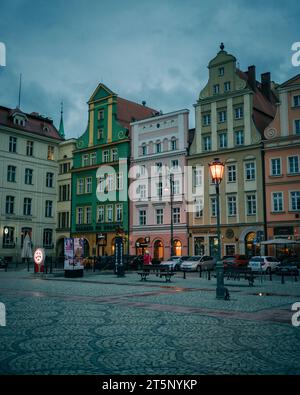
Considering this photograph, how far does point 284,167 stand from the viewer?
40156 mm

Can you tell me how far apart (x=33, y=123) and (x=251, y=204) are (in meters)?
32.8

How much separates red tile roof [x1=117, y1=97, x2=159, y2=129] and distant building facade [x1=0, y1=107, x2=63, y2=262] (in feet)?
35.2

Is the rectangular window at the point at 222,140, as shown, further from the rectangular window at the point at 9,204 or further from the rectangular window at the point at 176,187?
the rectangular window at the point at 9,204

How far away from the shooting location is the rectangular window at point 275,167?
133 feet

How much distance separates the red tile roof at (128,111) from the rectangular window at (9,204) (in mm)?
16855

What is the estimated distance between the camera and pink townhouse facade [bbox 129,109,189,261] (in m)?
47.6

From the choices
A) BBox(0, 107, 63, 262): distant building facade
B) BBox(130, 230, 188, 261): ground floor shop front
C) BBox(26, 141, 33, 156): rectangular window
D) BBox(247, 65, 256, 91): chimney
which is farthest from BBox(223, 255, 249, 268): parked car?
BBox(26, 141, 33, 156): rectangular window

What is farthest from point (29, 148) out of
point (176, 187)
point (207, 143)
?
point (207, 143)

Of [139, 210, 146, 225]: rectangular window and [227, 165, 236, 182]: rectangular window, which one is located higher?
[227, 165, 236, 182]: rectangular window

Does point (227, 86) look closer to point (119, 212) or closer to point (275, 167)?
point (275, 167)

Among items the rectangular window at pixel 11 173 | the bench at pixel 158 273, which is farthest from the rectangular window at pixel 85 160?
the bench at pixel 158 273

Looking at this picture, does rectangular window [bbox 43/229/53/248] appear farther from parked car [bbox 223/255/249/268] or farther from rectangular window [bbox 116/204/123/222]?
parked car [bbox 223/255/249/268]

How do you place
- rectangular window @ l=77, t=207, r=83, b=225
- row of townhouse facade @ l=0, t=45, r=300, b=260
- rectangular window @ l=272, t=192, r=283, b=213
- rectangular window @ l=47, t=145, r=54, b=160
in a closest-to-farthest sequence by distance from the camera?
1. rectangular window @ l=272, t=192, r=283, b=213
2. row of townhouse facade @ l=0, t=45, r=300, b=260
3. rectangular window @ l=77, t=207, r=83, b=225
4. rectangular window @ l=47, t=145, r=54, b=160
